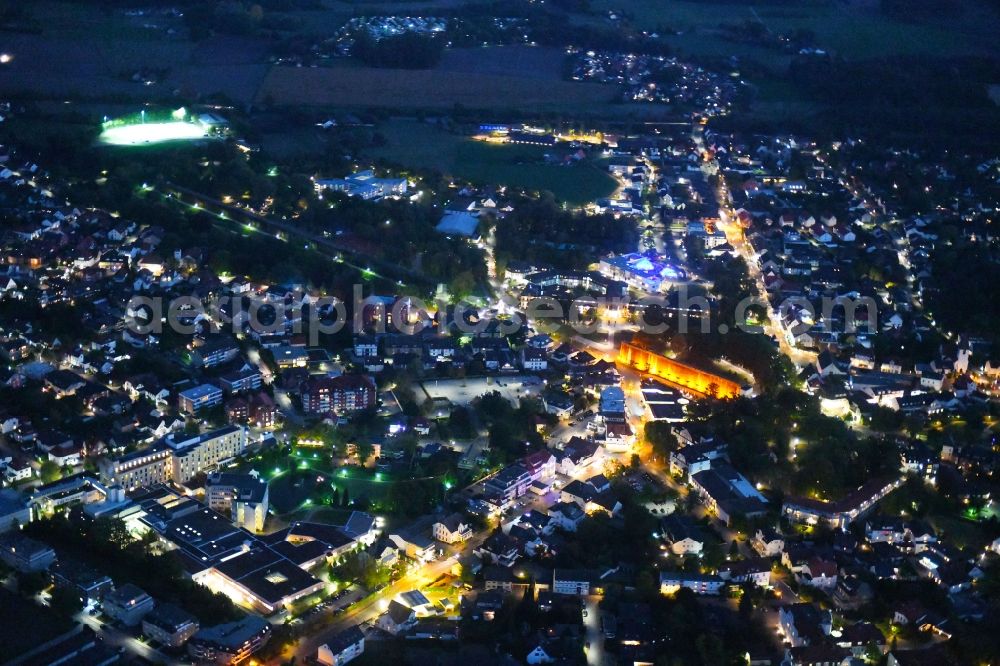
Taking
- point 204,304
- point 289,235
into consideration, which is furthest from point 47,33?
point 204,304

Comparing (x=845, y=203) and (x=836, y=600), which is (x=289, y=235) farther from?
(x=836, y=600)

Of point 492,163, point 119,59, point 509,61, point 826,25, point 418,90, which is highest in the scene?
point 826,25

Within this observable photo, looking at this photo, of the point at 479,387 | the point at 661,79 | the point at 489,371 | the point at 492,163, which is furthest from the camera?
the point at 661,79

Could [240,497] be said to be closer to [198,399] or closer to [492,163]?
[198,399]

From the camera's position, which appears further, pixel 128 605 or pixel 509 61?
pixel 509 61

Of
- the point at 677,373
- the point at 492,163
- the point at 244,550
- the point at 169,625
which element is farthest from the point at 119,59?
the point at 169,625

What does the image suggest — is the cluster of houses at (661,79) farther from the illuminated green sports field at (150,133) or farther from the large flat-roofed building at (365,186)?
the illuminated green sports field at (150,133)

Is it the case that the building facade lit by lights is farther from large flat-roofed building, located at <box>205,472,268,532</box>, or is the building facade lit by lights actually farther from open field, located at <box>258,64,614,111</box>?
open field, located at <box>258,64,614,111</box>
